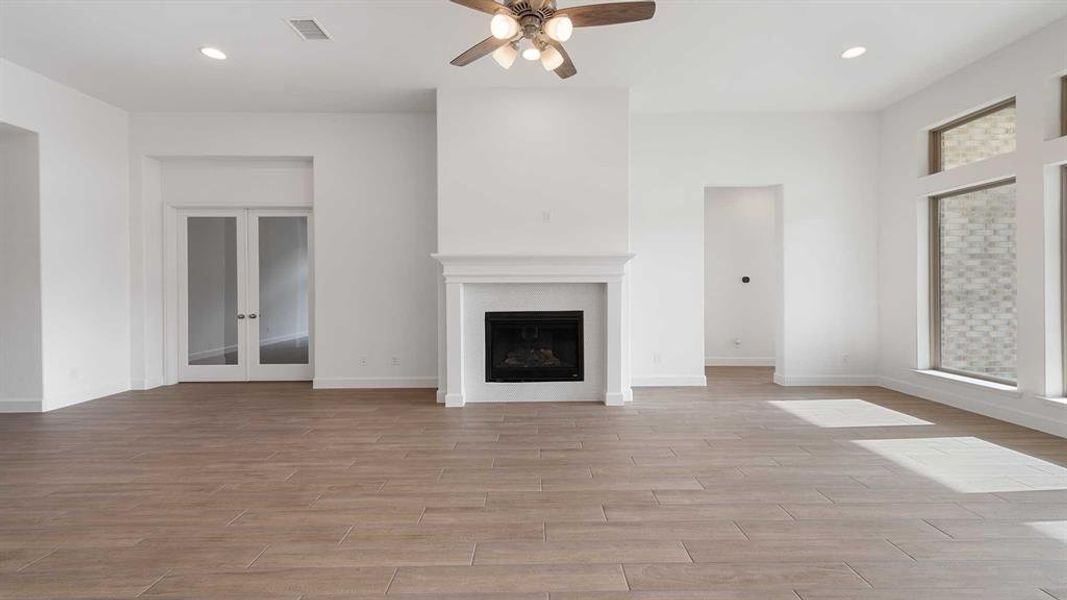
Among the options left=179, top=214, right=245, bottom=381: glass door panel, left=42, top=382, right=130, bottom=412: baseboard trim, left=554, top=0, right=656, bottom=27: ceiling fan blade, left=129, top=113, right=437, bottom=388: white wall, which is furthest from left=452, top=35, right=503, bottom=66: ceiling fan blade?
left=42, top=382, right=130, bottom=412: baseboard trim

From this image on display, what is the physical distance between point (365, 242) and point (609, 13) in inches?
167

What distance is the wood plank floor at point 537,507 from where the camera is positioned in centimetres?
212

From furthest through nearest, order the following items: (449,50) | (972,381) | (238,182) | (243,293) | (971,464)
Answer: (243,293) → (238,182) → (972,381) → (449,50) → (971,464)

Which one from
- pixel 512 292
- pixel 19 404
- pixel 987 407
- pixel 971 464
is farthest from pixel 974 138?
pixel 19 404

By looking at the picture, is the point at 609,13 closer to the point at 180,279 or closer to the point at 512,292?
the point at 512,292

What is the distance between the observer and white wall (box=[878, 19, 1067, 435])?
4.37 meters

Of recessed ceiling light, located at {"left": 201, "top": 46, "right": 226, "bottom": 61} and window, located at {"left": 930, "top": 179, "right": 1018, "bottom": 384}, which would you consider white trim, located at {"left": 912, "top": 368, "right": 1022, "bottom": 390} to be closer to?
window, located at {"left": 930, "top": 179, "right": 1018, "bottom": 384}

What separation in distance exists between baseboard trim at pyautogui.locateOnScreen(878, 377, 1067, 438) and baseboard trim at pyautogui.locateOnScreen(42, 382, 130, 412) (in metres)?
8.41

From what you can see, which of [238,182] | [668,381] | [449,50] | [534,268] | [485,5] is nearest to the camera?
[485,5]

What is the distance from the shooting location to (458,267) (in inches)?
215

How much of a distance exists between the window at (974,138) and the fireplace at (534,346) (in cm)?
394

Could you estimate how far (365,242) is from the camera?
654cm

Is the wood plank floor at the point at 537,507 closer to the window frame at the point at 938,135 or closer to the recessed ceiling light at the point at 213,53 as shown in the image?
the window frame at the point at 938,135

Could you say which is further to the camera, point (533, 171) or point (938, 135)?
point (938, 135)
